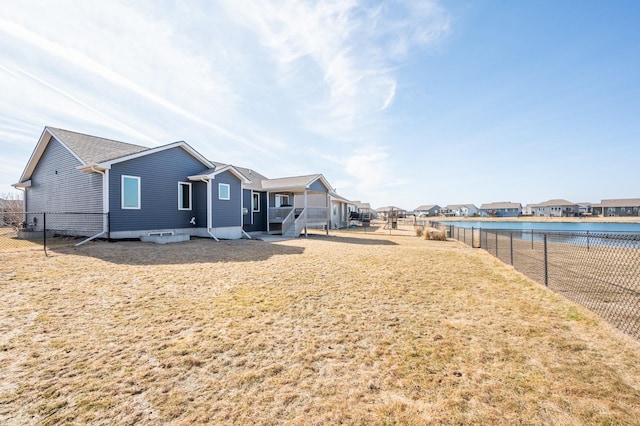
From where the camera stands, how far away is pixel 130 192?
11641 millimetres

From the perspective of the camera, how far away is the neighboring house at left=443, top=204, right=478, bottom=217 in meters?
102

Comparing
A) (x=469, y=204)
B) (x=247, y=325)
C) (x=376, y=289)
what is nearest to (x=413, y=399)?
(x=247, y=325)

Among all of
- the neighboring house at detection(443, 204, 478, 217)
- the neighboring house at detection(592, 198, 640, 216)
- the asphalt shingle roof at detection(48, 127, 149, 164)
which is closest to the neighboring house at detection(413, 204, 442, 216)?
the neighboring house at detection(443, 204, 478, 217)

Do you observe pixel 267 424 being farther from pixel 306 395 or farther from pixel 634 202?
pixel 634 202

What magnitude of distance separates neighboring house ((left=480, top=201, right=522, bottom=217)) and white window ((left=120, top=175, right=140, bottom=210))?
9792cm

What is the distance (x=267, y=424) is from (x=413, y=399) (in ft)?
4.09

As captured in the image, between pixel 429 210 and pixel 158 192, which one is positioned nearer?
pixel 158 192

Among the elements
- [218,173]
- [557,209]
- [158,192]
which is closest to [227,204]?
[218,173]

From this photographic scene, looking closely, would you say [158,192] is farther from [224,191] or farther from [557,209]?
[557,209]

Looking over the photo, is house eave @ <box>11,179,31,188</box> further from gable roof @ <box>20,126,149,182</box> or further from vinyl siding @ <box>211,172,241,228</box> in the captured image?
vinyl siding @ <box>211,172,241,228</box>

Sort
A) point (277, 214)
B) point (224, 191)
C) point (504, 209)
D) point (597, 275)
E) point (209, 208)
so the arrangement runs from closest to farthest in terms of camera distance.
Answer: point (597, 275) → point (209, 208) → point (224, 191) → point (277, 214) → point (504, 209)

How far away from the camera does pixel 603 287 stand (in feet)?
19.9

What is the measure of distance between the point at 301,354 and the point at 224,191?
520 inches

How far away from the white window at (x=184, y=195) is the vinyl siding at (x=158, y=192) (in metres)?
0.19
